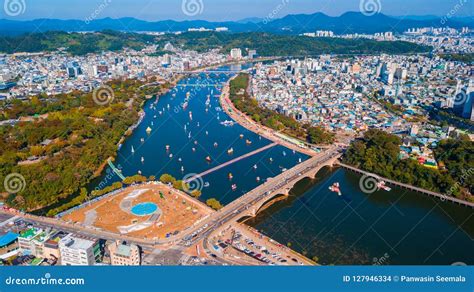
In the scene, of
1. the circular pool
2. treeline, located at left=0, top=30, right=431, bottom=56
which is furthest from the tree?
treeline, located at left=0, top=30, right=431, bottom=56

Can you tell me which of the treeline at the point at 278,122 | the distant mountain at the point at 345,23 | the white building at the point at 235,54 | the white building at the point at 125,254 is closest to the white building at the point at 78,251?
the white building at the point at 125,254

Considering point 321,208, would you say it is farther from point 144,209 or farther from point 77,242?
point 77,242

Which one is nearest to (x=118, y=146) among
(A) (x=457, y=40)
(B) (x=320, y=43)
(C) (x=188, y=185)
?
(C) (x=188, y=185)

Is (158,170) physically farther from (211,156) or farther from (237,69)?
(237,69)

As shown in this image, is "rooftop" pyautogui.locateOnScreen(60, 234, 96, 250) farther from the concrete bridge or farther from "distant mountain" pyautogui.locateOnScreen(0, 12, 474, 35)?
"distant mountain" pyautogui.locateOnScreen(0, 12, 474, 35)

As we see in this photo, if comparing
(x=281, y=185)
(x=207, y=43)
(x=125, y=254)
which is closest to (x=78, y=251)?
(x=125, y=254)

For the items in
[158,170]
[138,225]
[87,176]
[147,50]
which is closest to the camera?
[138,225]
